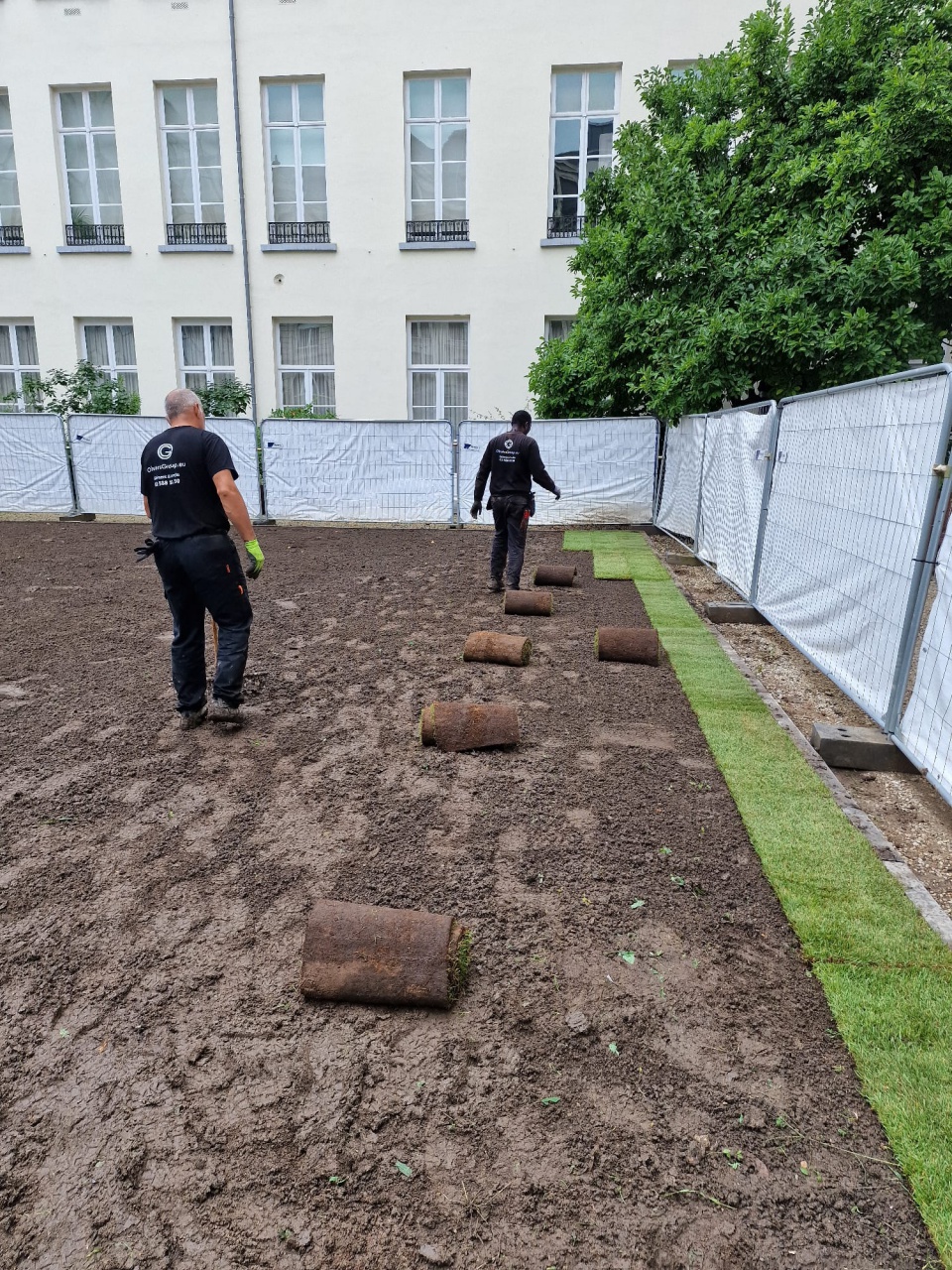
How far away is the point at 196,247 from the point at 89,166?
11.7 ft

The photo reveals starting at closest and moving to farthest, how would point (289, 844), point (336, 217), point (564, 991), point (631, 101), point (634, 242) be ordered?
point (564, 991)
point (289, 844)
point (634, 242)
point (631, 101)
point (336, 217)

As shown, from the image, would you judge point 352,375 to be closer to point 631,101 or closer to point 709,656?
point 631,101

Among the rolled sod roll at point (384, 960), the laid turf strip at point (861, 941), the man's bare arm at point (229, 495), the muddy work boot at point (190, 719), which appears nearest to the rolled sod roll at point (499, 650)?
the laid turf strip at point (861, 941)

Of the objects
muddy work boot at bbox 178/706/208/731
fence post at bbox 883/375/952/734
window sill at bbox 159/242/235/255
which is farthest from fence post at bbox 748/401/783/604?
window sill at bbox 159/242/235/255

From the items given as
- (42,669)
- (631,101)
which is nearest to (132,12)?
(631,101)

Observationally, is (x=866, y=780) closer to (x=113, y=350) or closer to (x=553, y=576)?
(x=553, y=576)

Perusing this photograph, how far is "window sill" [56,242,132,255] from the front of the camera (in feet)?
59.1

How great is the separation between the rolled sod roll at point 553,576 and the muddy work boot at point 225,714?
190 inches

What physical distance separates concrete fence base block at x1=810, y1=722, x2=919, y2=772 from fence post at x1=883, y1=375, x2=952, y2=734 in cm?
44

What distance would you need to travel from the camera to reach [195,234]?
709 inches

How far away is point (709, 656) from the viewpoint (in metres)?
6.49

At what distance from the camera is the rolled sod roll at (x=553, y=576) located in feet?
29.7

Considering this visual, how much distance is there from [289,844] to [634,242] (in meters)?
11.2

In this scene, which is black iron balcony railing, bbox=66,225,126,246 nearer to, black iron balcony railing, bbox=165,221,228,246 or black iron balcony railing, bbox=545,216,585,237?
black iron balcony railing, bbox=165,221,228,246
